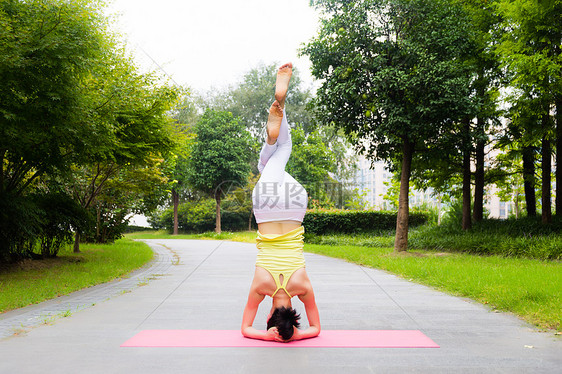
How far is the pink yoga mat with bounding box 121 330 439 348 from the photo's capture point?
4383 millimetres

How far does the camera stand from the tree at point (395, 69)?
13000 mm

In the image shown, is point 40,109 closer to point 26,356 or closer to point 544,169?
point 26,356

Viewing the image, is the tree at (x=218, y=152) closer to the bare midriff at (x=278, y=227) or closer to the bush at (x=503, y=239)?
the bush at (x=503, y=239)

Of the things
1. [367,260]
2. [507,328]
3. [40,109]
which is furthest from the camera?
[367,260]

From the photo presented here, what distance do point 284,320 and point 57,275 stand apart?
24.1 ft

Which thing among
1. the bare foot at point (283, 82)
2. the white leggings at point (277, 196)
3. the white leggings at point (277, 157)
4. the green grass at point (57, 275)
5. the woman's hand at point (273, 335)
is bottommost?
the green grass at point (57, 275)

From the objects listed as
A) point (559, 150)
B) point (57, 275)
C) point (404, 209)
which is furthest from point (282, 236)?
point (559, 150)

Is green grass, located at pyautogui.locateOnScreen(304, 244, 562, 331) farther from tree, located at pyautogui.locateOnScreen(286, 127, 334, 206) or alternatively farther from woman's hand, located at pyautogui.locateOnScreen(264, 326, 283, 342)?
tree, located at pyautogui.locateOnScreen(286, 127, 334, 206)

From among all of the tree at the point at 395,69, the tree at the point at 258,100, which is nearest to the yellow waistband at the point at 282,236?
the tree at the point at 395,69

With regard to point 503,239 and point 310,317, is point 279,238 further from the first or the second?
point 503,239

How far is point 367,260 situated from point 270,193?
29.9 ft

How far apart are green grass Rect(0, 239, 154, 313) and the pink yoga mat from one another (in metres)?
3.10

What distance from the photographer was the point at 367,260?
12.7 m

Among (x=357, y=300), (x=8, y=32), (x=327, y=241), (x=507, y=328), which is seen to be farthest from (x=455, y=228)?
(x=8, y=32)
